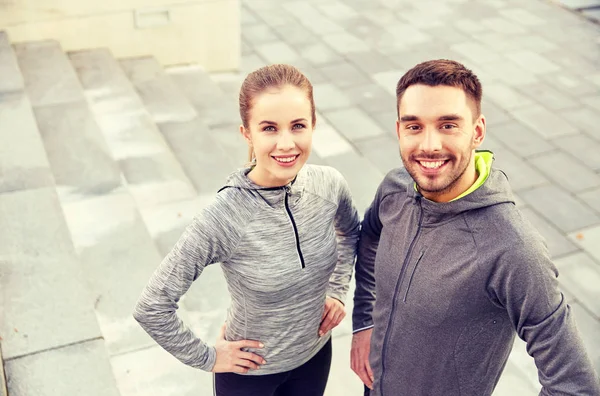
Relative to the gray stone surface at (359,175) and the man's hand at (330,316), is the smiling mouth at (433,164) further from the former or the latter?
the gray stone surface at (359,175)

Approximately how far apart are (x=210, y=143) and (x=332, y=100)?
1.75 meters

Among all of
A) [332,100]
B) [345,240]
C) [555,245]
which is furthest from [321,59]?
[345,240]

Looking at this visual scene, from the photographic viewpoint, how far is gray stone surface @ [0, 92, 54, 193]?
13.4 feet

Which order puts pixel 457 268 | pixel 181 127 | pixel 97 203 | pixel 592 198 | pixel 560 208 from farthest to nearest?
pixel 181 127 < pixel 592 198 < pixel 560 208 < pixel 97 203 < pixel 457 268

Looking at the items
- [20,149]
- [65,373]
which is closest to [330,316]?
[65,373]

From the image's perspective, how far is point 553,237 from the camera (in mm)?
4793

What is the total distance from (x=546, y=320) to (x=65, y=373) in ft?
6.93

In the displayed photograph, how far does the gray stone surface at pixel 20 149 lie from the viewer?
13.4 ft

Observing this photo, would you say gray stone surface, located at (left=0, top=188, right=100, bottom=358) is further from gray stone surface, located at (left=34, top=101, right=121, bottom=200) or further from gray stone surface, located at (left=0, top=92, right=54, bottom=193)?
gray stone surface, located at (left=34, top=101, right=121, bottom=200)

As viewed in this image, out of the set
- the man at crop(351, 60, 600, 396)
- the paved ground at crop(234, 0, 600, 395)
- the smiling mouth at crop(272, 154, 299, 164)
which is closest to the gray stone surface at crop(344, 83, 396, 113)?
the paved ground at crop(234, 0, 600, 395)

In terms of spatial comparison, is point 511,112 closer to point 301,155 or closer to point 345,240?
point 345,240

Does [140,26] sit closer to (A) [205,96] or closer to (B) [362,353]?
(A) [205,96]

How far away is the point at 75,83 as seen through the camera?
5496mm

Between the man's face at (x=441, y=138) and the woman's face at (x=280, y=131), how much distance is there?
32 centimetres
